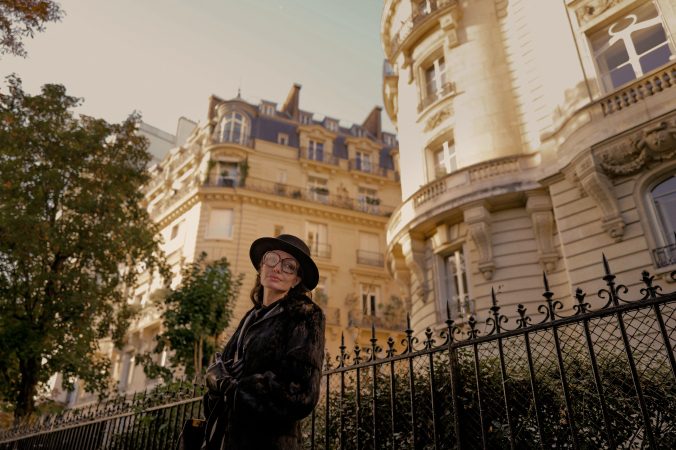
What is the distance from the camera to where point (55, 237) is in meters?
13.5

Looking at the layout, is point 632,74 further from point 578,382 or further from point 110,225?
point 110,225

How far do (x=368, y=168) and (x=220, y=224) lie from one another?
11379mm

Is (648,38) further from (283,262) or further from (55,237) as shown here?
(55,237)

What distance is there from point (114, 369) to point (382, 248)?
19.2m

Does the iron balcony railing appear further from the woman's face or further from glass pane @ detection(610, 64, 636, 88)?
the woman's face

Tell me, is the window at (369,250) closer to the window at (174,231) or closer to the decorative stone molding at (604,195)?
the window at (174,231)

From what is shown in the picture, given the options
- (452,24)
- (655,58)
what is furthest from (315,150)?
(655,58)

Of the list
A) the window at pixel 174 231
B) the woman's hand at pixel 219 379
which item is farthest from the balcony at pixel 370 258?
the woman's hand at pixel 219 379

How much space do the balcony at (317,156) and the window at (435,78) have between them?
15515 millimetres

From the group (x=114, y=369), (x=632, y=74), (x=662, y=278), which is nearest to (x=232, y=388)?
(x=662, y=278)

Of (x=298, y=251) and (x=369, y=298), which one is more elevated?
(x=369, y=298)

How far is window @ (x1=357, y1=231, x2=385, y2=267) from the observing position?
97.7ft

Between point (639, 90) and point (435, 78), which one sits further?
point (435, 78)

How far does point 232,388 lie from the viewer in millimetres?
2816
